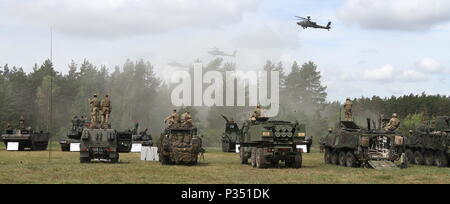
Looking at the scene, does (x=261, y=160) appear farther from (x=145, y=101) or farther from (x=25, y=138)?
(x=145, y=101)

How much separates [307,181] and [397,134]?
9.15 m

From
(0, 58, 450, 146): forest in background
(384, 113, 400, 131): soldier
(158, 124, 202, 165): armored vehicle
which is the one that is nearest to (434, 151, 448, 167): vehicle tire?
(384, 113, 400, 131): soldier

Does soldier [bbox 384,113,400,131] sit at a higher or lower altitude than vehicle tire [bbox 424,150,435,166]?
higher

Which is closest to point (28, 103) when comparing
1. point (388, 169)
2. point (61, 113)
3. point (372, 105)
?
point (61, 113)

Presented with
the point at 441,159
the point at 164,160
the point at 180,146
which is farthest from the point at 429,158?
the point at 164,160

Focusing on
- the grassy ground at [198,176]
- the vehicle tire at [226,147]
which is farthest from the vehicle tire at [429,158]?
the vehicle tire at [226,147]

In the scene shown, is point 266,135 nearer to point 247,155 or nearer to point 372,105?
point 247,155

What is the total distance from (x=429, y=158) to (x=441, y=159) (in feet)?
3.75

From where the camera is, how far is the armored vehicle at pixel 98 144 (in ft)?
94.4

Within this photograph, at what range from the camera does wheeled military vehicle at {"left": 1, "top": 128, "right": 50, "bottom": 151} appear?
1848 inches

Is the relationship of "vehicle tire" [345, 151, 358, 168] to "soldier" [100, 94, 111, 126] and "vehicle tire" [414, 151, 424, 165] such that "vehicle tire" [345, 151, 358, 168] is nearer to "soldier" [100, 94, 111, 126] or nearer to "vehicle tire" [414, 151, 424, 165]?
"vehicle tire" [414, 151, 424, 165]

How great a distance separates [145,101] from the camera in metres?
91.7

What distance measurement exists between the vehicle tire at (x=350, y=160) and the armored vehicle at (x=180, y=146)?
6866 millimetres

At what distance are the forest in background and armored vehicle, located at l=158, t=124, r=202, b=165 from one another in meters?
50.9
